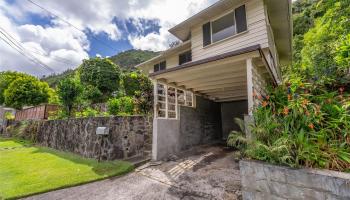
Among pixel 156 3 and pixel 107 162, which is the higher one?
pixel 156 3

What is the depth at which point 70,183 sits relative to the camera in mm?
4008

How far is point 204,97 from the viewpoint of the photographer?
29.3 ft

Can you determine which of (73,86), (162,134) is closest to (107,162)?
(162,134)

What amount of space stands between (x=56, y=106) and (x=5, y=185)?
10.7 metres

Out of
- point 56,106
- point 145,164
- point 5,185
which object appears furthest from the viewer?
point 56,106

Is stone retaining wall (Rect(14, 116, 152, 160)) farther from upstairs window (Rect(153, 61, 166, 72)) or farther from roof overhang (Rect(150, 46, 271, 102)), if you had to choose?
upstairs window (Rect(153, 61, 166, 72))

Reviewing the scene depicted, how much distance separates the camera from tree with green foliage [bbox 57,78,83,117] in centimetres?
968

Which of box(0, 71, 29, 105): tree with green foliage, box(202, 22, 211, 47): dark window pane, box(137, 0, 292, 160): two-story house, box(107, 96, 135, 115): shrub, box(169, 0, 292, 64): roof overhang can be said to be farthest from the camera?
box(0, 71, 29, 105): tree with green foliage

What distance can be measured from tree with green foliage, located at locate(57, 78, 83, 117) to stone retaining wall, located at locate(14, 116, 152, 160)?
6.74ft

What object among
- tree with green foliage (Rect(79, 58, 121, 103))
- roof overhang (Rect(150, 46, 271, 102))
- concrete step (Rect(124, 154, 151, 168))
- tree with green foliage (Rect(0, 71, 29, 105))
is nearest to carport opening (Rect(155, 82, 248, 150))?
roof overhang (Rect(150, 46, 271, 102))

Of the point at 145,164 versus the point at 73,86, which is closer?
the point at 145,164

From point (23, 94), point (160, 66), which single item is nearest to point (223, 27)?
point (160, 66)

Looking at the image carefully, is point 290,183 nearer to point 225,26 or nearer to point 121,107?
point 225,26

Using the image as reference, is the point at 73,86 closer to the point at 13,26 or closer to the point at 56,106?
the point at 13,26
